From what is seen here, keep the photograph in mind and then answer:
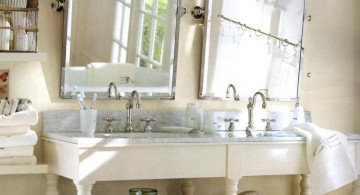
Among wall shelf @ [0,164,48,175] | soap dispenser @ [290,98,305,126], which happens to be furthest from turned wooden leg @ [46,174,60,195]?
soap dispenser @ [290,98,305,126]

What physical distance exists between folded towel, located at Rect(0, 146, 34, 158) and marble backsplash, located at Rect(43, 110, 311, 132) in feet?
0.86

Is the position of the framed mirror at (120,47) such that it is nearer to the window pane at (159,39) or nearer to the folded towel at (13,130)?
the window pane at (159,39)

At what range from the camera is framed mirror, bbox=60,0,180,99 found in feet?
15.4

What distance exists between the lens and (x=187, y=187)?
503cm

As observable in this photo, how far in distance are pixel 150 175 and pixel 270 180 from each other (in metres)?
1.19

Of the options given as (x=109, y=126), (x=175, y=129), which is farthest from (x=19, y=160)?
(x=175, y=129)

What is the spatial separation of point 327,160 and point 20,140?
1663mm

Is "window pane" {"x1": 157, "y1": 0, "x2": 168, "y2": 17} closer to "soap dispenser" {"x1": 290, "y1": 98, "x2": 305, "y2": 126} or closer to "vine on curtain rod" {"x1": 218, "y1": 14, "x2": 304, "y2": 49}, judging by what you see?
"vine on curtain rod" {"x1": 218, "y1": 14, "x2": 304, "y2": 49}

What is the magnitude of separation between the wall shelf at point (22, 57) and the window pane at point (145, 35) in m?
0.66

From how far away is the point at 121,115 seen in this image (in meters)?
4.89

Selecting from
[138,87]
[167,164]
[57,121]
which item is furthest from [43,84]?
[167,164]

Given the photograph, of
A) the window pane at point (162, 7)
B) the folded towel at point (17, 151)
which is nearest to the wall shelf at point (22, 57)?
the folded towel at point (17, 151)

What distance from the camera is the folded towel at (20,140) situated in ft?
14.2

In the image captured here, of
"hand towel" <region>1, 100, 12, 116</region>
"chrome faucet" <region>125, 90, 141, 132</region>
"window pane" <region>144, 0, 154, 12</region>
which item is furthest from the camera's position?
"window pane" <region>144, 0, 154, 12</region>
